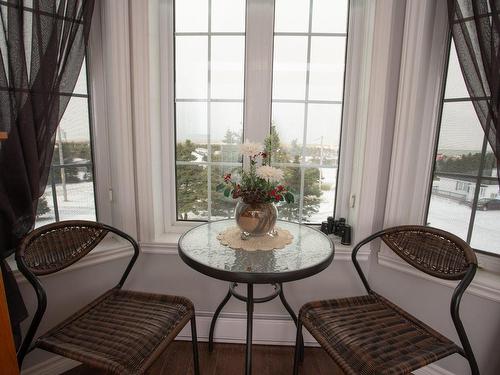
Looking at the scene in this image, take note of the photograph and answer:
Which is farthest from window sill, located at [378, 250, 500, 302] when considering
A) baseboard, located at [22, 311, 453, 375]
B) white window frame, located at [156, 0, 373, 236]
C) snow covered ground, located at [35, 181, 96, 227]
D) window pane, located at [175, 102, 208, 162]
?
A: snow covered ground, located at [35, 181, 96, 227]

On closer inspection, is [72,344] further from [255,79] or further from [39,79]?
[255,79]

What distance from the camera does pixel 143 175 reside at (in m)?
1.65

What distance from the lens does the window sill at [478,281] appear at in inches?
51.5

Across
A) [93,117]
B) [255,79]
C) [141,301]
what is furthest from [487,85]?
[93,117]

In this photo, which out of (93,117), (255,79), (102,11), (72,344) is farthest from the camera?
(255,79)

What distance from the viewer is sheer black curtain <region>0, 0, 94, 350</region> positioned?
3.74ft

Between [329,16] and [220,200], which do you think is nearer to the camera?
[329,16]

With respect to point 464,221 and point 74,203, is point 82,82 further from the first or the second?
point 464,221

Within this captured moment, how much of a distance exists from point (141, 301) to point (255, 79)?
1394 mm

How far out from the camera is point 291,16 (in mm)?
1681

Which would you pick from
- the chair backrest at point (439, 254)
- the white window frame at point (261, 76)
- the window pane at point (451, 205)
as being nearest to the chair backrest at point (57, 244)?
the white window frame at point (261, 76)

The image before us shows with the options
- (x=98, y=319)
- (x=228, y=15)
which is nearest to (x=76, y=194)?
(x=98, y=319)

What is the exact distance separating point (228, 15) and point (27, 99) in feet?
3.88

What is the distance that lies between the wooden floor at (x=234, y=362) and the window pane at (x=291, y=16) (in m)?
2.01
